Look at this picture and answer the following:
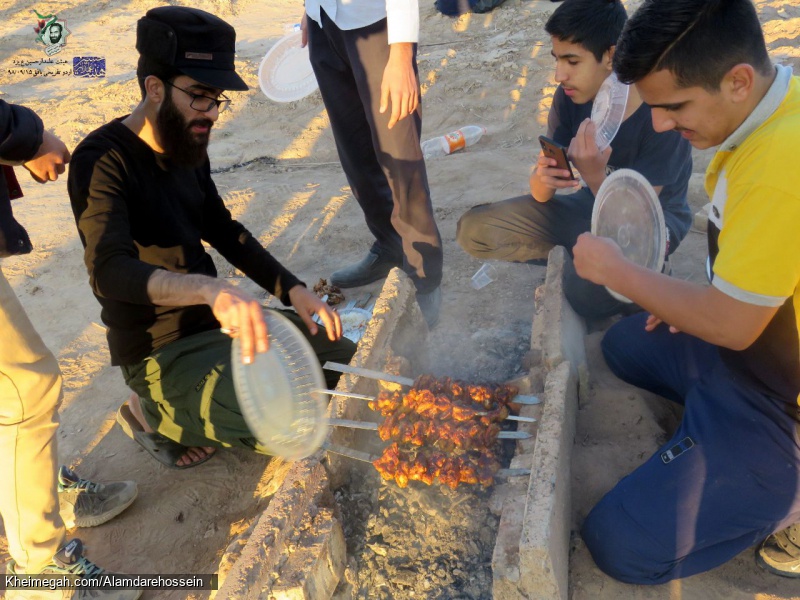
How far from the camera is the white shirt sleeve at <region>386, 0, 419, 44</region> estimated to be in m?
3.33

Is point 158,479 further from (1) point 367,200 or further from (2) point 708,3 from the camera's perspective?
(2) point 708,3

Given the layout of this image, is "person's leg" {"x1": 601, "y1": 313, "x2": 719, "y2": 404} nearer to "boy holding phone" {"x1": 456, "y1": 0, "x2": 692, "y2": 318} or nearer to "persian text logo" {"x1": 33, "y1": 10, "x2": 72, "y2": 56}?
"boy holding phone" {"x1": 456, "y1": 0, "x2": 692, "y2": 318}

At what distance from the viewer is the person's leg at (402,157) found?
358cm

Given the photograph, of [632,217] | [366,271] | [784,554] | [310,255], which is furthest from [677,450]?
[310,255]

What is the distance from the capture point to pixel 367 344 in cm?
298

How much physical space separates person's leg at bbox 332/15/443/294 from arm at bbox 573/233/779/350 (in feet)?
4.64

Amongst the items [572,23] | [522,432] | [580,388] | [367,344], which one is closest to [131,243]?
[367,344]

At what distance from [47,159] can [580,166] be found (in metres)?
2.68

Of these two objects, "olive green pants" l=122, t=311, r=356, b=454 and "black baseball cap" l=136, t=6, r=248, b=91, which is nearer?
"black baseball cap" l=136, t=6, r=248, b=91

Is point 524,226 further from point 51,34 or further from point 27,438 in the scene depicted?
point 51,34

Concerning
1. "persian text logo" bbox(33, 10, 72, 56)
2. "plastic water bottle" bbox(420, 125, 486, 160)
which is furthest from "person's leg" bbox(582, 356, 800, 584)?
"persian text logo" bbox(33, 10, 72, 56)

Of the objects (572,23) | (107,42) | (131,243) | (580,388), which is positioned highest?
(572,23)

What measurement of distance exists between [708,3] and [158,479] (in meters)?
3.50

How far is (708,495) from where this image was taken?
234 centimetres
